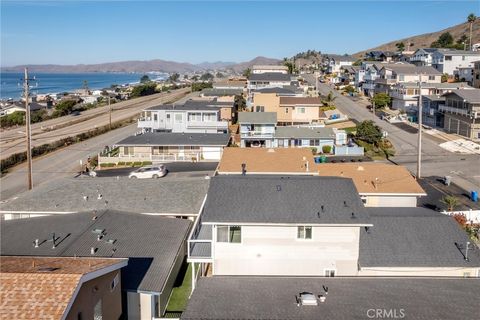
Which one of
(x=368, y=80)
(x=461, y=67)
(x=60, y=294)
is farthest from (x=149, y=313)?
(x=461, y=67)

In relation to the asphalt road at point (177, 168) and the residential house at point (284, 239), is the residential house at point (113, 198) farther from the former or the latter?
the asphalt road at point (177, 168)

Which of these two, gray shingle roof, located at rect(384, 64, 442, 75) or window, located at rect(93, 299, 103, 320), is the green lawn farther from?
gray shingle roof, located at rect(384, 64, 442, 75)

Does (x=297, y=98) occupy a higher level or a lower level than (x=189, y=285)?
higher

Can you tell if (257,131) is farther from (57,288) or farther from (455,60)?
(455,60)

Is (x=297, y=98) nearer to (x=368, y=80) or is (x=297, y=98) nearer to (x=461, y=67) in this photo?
(x=368, y=80)

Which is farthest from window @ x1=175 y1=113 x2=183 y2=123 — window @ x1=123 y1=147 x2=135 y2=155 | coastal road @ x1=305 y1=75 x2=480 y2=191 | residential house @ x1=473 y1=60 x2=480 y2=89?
residential house @ x1=473 y1=60 x2=480 y2=89

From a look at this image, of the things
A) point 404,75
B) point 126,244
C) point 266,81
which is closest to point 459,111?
point 404,75

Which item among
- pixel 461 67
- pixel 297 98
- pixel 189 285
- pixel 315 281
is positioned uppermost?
pixel 461 67

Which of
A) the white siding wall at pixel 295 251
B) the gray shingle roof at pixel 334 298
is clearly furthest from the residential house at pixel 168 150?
the gray shingle roof at pixel 334 298
